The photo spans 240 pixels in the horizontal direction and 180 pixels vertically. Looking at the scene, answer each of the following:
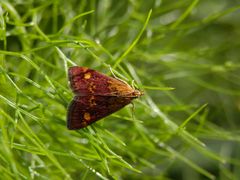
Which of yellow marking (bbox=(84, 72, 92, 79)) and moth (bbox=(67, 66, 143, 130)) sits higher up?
yellow marking (bbox=(84, 72, 92, 79))

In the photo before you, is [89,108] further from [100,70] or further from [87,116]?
[100,70]

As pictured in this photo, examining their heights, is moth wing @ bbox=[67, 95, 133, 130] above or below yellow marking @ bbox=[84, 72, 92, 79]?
below

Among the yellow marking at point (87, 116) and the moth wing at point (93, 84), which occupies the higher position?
the moth wing at point (93, 84)

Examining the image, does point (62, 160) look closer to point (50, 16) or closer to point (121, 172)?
point (121, 172)

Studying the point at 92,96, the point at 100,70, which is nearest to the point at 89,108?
the point at 92,96

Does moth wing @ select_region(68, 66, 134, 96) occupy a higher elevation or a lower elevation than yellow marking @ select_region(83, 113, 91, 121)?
higher
